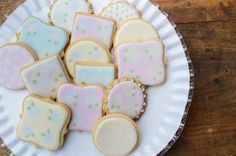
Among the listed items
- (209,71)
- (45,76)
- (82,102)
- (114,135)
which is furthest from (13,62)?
(209,71)

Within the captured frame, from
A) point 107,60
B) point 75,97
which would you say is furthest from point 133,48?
point 75,97

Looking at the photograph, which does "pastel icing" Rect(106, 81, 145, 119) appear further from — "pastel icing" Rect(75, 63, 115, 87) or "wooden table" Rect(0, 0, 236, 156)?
"wooden table" Rect(0, 0, 236, 156)

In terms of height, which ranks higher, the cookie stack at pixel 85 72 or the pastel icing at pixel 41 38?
the pastel icing at pixel 41 38

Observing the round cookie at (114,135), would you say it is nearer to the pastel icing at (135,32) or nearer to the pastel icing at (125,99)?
the pastel icing at (125,99)

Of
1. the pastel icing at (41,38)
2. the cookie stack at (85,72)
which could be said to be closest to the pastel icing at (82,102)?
the cookie stack at (85,72)

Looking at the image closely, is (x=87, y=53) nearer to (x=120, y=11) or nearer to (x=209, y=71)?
(x=120, y=11)

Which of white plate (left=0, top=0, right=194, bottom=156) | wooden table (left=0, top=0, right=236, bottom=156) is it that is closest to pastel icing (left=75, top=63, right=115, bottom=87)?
white plate (left=0, top=0, right=194, bottom=156)
